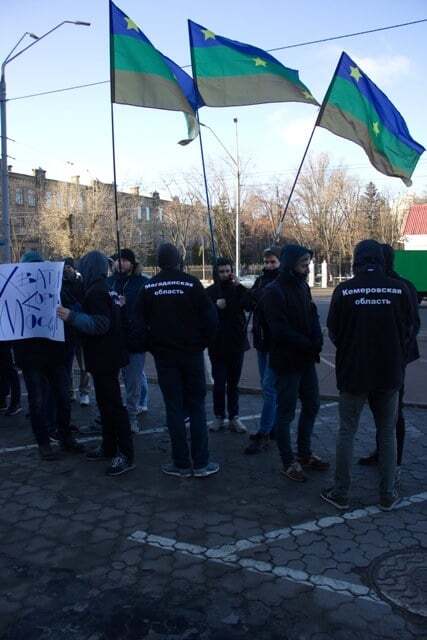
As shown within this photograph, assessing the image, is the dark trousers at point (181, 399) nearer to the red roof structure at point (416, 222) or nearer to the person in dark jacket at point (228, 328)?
the person in dark jacket at point (228, 328)

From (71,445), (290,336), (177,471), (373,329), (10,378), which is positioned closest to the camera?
(373,329)

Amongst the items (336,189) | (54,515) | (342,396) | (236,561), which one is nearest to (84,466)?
(54,515)

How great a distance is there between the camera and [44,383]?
5.50 metres

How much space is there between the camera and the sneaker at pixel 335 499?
417 centimetres

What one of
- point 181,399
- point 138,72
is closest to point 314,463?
point 181,399

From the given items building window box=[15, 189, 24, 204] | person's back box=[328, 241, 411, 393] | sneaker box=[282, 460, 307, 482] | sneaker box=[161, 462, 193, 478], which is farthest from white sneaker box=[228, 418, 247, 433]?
building window box=[15, 189, 24, 204]

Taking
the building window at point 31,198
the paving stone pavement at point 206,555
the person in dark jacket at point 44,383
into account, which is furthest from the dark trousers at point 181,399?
the building window at point 31,198

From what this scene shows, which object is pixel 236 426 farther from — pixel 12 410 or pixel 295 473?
pixel 12 410

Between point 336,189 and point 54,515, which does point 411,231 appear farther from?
point 54,515

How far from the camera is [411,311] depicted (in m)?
4.13

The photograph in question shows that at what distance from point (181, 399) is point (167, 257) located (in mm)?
1249

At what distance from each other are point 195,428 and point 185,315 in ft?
3.27

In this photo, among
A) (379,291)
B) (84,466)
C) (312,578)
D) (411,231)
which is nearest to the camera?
(312,578)

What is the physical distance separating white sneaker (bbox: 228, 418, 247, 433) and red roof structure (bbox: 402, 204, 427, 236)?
52.4 m
